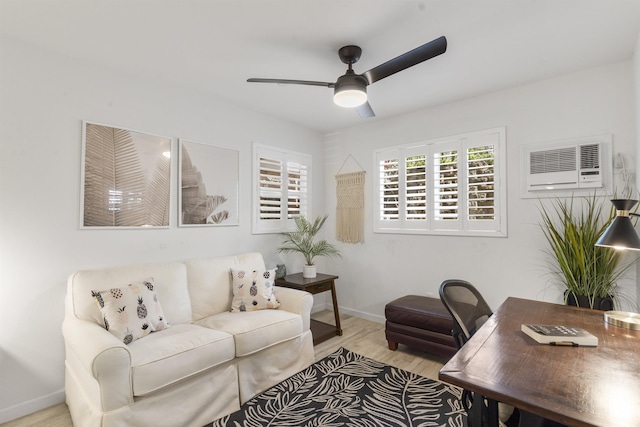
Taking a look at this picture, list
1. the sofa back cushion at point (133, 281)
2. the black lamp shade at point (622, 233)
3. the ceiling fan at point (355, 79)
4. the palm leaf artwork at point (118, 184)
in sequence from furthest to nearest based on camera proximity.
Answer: the palm leaf artwork at point (118, 184), the sofa back cushion at point (133, 281), the ceiling fan at point (355, 79), the black lamp shade at point (622, 233)

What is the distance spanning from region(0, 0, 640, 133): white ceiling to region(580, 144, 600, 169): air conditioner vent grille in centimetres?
68

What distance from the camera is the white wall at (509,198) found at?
104 inches

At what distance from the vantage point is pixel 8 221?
84.4 inches

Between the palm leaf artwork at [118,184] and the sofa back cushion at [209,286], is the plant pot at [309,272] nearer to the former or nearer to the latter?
the sofa back cushion at [209,286]

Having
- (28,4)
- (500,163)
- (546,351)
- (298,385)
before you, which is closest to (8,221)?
(28,4)

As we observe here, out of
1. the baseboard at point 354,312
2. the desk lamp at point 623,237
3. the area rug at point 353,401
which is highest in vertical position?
the desk lamp at point 623,237

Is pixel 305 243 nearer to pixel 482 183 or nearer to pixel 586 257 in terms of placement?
pixel 482 183

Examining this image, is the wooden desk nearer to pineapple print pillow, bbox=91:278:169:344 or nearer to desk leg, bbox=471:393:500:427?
desk leg, bbox=471:393:500:427

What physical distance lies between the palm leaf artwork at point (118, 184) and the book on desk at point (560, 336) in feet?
9.43

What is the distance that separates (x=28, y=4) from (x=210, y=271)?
2.16m

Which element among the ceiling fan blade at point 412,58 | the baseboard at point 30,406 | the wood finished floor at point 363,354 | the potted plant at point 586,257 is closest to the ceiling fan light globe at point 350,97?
the ceiling fan blade at point 412,58

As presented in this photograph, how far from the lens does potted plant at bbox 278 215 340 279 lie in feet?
12.5

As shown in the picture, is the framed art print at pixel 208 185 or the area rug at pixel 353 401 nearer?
the area rug at pixel 353 401

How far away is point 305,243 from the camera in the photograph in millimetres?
3906
